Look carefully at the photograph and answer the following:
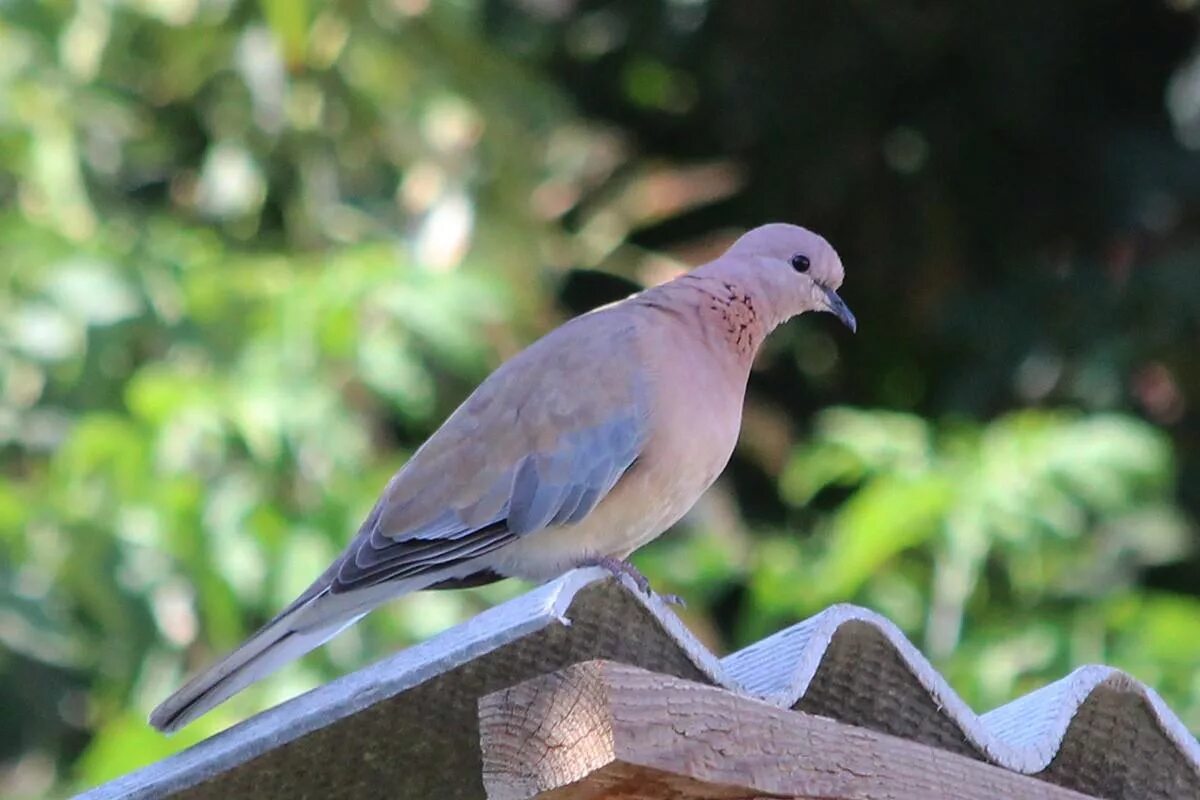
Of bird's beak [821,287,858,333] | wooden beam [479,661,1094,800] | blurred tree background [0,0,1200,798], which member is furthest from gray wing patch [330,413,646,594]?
blurred tree background [0,0,1200,798]

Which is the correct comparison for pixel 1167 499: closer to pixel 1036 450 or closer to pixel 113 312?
pixel 1036 450

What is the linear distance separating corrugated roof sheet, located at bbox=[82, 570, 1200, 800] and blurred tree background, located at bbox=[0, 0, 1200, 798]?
1.86 m

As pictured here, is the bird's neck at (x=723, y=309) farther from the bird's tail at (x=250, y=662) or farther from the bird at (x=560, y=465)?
the bird's tail at (x=250, y=662)

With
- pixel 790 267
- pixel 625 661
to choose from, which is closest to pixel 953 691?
pixel 625 661

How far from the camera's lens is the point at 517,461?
8.99ft

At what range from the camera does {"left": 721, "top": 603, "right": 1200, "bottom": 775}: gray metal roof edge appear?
184cm

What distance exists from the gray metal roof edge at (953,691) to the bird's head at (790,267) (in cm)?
111

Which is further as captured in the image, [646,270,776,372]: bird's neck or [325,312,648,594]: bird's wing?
[646,270,776,372]: bird's neck

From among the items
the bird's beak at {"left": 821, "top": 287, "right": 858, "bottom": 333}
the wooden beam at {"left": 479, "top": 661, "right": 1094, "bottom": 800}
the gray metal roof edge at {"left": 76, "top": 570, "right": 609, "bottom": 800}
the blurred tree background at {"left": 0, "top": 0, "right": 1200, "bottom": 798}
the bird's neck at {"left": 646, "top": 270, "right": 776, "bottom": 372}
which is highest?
the blurred tree background at {"left": 0, "top": 0, "right": 1200, "bottom": 798}

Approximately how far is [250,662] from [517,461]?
578mm

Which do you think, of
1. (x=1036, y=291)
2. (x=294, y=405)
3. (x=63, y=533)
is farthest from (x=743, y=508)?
(x=63, y=533)

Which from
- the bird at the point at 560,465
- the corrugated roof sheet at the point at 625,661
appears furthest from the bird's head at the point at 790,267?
the corrugated roof sheet at the point at 625,661

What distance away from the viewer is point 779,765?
1771 millimetres

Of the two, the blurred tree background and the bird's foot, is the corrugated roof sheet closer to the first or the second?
the bird's foot
